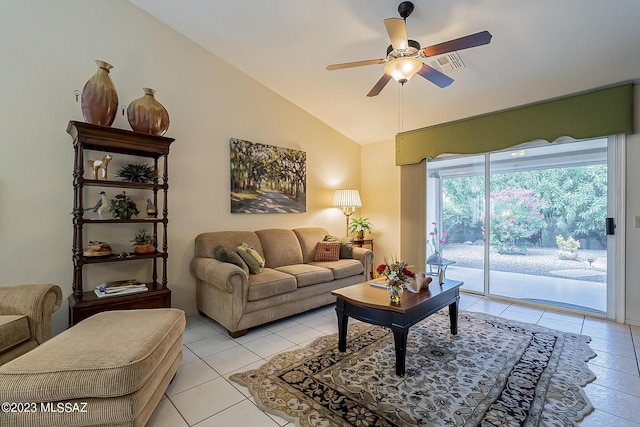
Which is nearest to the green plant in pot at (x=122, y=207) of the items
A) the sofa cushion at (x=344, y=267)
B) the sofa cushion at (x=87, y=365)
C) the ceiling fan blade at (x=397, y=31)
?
the sofa cushion at (x=87, y=365)

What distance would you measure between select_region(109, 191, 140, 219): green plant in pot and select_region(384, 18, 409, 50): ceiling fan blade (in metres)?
2.70

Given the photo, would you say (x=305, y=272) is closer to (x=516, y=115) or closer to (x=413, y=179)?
(x=413, y=179)

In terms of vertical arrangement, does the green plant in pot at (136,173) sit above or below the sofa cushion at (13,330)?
above

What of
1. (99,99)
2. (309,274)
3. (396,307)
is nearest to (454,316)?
(396,307)

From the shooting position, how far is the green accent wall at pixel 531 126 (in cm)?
308

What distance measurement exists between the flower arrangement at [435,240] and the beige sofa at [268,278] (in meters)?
1.14

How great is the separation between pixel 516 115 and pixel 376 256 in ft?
9.91

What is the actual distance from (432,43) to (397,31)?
1068mm

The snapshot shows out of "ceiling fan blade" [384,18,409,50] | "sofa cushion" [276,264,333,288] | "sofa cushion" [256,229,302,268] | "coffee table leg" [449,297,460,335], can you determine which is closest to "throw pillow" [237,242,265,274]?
"sofa cushion" [276,264,333,288]

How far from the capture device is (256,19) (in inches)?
114

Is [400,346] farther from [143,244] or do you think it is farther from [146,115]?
[146,115]

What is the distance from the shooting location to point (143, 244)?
9.44 feet

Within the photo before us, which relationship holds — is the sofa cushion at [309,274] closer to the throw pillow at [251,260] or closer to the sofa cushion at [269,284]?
the sofa cushion at [269,284]

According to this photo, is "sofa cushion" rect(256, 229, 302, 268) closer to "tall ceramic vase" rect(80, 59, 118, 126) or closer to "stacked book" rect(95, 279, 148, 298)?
"stacked book" rect(95, 279, 148, 298)
